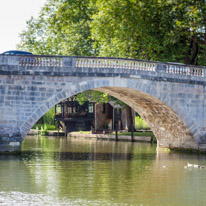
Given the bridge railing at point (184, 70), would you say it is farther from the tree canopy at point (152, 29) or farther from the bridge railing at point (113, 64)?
the tree canopy at point (152, 29)

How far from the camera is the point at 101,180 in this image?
19.1 m

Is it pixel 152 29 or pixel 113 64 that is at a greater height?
pixel 152 29

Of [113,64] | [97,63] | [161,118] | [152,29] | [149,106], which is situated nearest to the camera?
[97,63]

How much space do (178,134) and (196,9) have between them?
349 inches

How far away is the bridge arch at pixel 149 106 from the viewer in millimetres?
25312

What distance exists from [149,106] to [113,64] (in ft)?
16.9

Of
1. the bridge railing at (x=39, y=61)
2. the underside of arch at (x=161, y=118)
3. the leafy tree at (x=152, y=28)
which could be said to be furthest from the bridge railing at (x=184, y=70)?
the bridge railing at (x=39, y=61)

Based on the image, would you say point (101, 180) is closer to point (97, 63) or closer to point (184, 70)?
point (97, 63)

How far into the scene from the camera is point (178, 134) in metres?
30.8

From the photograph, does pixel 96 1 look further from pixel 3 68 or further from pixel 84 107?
pixel 84 107

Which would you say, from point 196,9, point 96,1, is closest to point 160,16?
point 196,9

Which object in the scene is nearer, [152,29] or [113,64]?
[113,64]

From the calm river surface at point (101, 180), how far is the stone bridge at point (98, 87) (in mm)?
1859

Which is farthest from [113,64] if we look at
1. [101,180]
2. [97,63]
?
[101,180]
